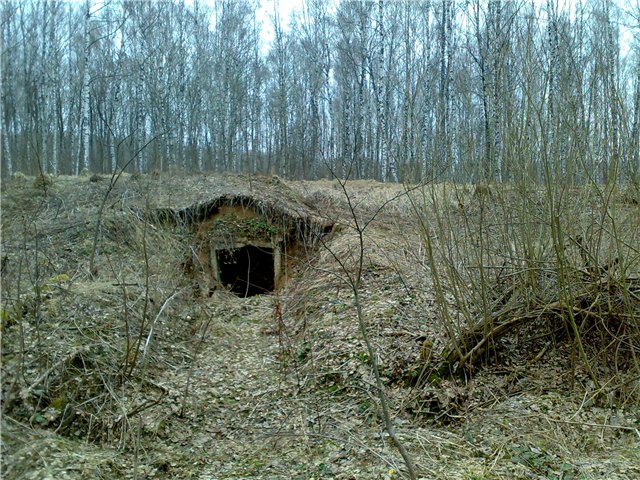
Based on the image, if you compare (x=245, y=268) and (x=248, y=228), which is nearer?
(x=248, y=228)

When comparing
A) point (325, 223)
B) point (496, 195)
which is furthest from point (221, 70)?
point (496, 195)

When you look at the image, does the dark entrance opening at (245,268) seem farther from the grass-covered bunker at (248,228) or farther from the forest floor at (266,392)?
the forest floor at (266,392)

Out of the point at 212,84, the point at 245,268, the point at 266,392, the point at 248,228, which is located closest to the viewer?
the point at 266,392

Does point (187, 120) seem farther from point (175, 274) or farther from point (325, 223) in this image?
point (175, 274)

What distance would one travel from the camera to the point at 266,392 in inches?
240

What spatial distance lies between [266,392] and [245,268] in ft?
20.9

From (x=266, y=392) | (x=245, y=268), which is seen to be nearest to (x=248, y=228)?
(x=245, y=268)

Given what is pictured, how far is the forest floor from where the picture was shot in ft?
14.7

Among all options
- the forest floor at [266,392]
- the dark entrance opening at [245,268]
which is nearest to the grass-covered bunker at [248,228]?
the dark entrance opening at [245,268]

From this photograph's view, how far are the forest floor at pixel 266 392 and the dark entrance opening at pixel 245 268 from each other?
9.38 ft

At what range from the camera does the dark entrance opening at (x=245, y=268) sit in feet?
37.4

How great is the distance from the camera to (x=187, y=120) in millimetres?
24375

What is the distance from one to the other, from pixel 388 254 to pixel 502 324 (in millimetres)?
3206

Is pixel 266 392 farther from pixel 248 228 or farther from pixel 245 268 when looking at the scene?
pixel 245 268
